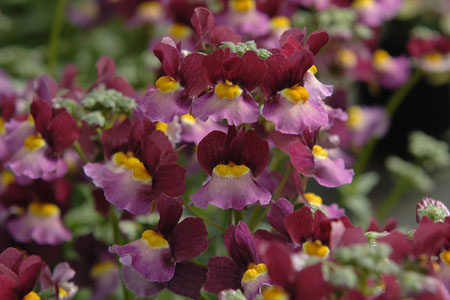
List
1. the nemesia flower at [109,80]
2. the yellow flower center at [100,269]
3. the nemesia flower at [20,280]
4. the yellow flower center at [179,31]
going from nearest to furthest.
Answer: the nemesia flower at [20,280], the nemesia flower at [109,80], the yellow flower center at [100,269], the yellow flower center at [179,31]

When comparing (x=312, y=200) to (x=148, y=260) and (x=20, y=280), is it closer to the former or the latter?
(x=148, y=260)

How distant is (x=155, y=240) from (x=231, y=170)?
155 mm

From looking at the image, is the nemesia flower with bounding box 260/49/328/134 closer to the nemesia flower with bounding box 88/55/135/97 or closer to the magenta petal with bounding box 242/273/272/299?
the magenta petal with bounding box 242/273/272/299

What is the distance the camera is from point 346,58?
5.80 ft

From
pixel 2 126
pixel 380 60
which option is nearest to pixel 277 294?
pixel 2 126

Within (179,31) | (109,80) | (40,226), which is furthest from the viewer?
(179,31)

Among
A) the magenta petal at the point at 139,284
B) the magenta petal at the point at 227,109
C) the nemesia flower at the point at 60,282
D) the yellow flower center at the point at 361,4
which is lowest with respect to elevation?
the nemesia flower at the point at 60,282

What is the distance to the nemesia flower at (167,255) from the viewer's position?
98cm

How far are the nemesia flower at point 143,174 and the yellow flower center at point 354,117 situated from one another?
37.8 inches

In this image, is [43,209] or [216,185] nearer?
[216,185]

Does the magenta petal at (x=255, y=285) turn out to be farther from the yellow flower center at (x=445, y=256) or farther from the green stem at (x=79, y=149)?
the green stem at (x=79, y=149)

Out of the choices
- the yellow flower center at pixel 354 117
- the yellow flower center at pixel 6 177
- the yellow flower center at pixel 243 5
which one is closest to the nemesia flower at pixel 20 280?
the yellow flower center at pixel 6 177

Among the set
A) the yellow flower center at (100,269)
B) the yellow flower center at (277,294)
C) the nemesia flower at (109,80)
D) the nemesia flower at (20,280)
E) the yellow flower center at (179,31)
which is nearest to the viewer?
the yellow flower center at (277,294)

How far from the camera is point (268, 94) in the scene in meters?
0.99
